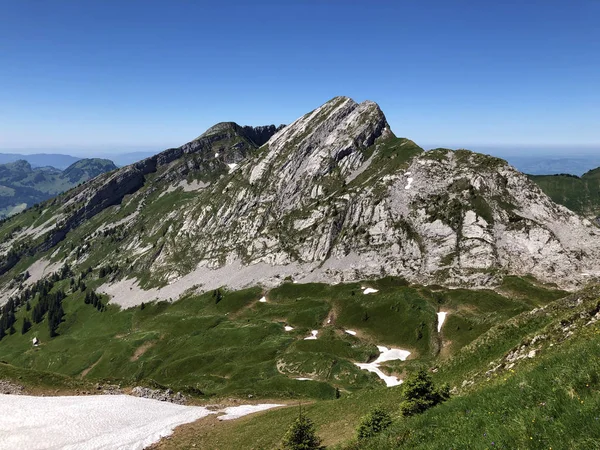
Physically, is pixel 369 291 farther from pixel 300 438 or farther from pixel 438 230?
pixel 300 438

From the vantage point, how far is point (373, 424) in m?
19.2

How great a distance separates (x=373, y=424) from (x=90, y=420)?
36.6 metres

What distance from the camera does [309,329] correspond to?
123 metres

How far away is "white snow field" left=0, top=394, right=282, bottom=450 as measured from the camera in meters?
34.8

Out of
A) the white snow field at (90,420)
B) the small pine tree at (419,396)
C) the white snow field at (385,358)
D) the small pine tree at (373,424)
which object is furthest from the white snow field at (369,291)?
the small pine tree at (373,424)

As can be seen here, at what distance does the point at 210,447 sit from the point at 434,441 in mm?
30253

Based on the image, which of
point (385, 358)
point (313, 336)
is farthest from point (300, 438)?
point (313, 336)

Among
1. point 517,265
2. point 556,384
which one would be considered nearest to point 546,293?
point 517,265

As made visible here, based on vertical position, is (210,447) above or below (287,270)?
above

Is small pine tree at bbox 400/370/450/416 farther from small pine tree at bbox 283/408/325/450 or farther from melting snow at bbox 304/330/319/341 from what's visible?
melting snow at bbox 304/330/319/341

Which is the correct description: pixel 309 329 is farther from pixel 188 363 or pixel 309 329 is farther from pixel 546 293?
pixel 546 293

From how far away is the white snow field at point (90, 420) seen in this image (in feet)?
114

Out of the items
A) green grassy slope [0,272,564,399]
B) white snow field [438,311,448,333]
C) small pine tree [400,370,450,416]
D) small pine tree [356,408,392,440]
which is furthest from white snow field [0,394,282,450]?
white snow field [438,311,448,333]

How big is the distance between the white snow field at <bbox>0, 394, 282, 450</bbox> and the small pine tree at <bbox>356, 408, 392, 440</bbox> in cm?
2701
